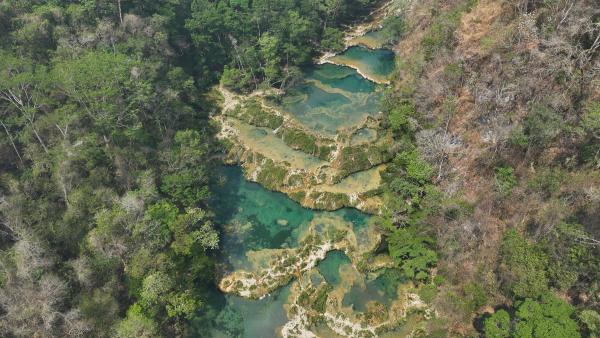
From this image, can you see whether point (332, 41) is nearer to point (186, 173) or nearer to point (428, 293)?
point (186, 173)

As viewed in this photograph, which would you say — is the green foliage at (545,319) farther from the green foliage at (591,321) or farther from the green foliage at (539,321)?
the green foliage at (591,321)

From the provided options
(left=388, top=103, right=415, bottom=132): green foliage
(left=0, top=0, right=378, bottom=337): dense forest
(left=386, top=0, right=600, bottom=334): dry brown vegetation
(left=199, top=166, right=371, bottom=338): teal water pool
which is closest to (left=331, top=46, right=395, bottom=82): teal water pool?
(left=388, top=103, right=415, bottom=132): green foliage

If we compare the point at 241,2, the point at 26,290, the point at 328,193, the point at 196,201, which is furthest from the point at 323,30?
the point at 26,290

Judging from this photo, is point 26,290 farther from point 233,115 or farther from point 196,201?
point 233,115

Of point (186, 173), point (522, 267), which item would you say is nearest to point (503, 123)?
point (522, 267)

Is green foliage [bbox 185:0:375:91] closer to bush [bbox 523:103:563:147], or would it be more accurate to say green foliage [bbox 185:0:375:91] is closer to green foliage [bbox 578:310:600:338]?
bush [bbox 523:103:563:147]

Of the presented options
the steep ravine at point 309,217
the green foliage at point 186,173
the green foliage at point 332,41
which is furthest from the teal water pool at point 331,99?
the green foliage at point 186,173
